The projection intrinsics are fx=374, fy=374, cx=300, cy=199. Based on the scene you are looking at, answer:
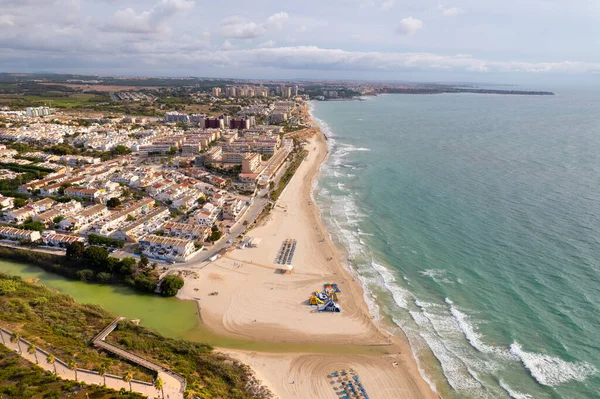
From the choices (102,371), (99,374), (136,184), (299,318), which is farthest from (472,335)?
(136,184)

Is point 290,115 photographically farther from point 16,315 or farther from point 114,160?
point 16,315

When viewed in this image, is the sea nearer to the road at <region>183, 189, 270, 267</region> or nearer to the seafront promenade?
the road at <region>183, 189, 270, 267</region>

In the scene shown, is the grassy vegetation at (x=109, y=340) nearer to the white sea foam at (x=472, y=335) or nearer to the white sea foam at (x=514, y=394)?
the white sea foam at (x=514, y=394)

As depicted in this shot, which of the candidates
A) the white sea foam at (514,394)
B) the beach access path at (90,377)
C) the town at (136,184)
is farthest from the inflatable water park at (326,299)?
the beach access path at (90,377)

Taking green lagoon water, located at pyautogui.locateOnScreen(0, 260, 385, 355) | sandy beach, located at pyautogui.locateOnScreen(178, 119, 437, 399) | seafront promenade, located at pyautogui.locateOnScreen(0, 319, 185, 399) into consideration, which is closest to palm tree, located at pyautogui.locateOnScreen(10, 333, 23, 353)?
seafront promenade, located at pyautogui.locateOnScreen(0, 319, 185, 399)

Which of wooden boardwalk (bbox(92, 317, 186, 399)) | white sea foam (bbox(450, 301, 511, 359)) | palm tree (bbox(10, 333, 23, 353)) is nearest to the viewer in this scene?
wooden boardwalk (bbox(92, 317, 186, 399))

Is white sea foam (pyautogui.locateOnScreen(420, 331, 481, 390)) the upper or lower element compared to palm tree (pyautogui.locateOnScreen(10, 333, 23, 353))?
lower

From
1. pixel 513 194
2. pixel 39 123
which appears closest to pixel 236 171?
pixel 513 194
